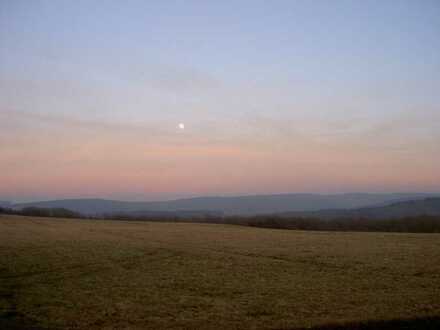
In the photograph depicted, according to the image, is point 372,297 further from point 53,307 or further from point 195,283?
point 53,307

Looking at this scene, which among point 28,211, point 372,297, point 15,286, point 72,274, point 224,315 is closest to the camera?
point 224,315

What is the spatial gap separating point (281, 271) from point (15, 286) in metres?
13.2

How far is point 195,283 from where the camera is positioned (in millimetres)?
19312

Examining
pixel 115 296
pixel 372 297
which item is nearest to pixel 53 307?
pixel 115 296

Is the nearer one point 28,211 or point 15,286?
point 15,286

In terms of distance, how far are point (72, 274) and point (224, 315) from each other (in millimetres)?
10817

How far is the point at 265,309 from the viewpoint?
1453 centimetres

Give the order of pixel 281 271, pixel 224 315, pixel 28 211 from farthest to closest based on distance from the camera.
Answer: pixel 28 211 < pixel 281 271 < pixel 224 315

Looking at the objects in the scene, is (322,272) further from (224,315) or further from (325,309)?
(224,315)

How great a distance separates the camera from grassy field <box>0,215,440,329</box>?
522 inches

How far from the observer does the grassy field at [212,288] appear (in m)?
13.3

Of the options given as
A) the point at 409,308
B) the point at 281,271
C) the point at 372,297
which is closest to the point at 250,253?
the point at 281,271

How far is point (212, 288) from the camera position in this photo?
1822cm

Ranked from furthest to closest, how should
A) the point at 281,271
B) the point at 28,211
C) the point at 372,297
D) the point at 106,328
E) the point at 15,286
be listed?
the point at 28,211 < the point at 281,271 < the point at 15,286 < the point at 372,297 < the point at 106,328
